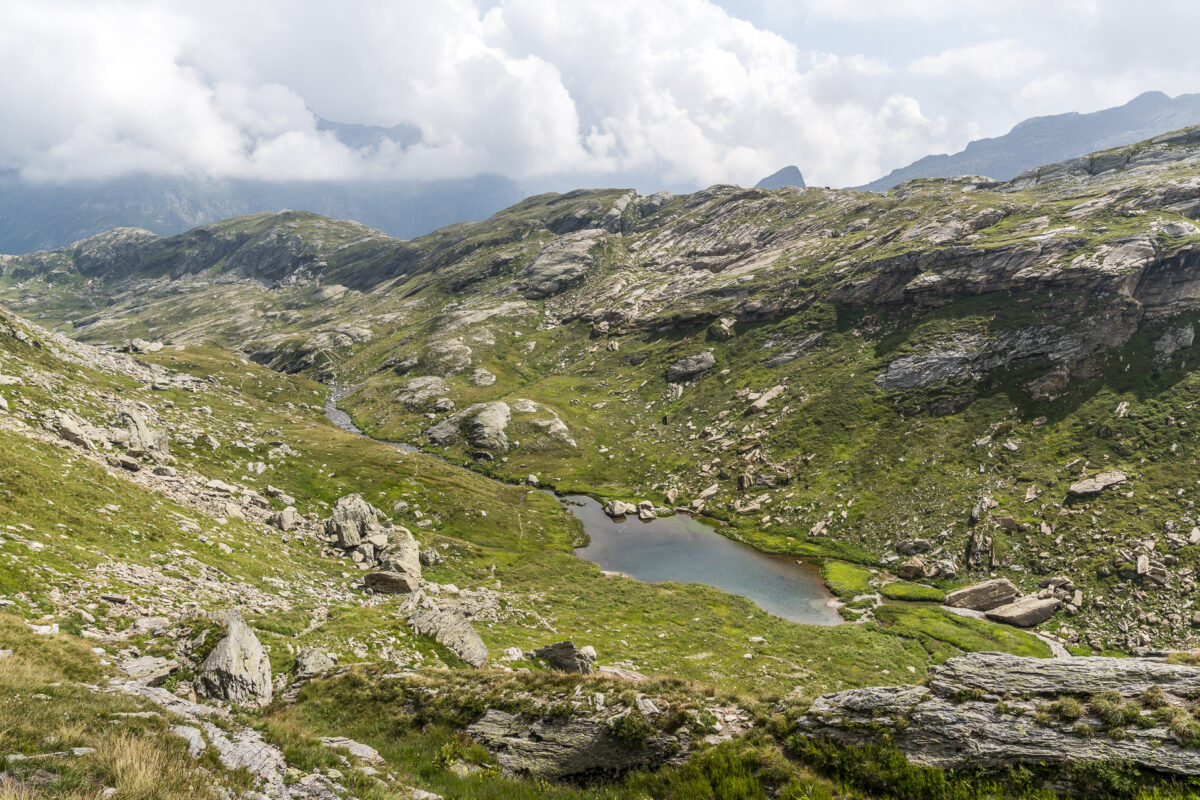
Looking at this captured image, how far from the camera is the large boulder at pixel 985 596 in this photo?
51281 millimetres

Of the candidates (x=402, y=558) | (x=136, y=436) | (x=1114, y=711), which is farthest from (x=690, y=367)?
(x=1114, y=711)

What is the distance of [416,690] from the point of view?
709 inches

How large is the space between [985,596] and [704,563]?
104 ft

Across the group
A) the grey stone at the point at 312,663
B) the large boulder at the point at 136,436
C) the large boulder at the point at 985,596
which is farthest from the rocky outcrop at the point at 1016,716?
the large boulder at the point at 136,436

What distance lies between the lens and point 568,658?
25.4 meters

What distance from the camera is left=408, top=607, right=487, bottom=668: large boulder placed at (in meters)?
26.0

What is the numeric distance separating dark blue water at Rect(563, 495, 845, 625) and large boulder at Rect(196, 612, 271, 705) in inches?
1887

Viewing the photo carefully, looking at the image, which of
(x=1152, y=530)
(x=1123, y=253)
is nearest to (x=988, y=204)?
(x=1123, y=253)

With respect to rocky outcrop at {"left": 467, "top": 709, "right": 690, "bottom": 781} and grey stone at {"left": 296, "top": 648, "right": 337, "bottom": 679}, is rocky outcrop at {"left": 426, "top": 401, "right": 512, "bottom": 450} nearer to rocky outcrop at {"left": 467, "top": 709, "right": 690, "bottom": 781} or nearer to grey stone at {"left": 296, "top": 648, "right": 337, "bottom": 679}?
grey stone at {"left": 296, "top": 648, "right": 337, "bottom": 679}

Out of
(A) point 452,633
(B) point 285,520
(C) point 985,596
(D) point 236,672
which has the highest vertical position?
(D) point 236,672

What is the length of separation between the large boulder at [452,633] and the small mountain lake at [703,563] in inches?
1463

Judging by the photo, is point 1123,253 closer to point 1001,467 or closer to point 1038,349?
point 1038,349

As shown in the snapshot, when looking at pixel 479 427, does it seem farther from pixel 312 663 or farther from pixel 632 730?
pixel 632 730

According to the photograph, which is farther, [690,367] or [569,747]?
[690,367]
